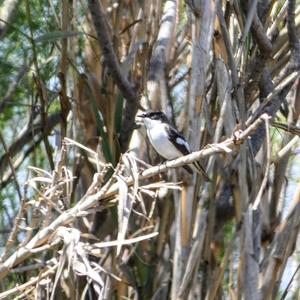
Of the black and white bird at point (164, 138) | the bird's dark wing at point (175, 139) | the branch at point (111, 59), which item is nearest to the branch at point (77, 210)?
the black and white bird at point (164, 138)

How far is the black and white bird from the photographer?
3.22 metres

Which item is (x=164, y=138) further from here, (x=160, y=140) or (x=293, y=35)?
(x=293, y=35)

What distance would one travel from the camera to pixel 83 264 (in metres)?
2.09

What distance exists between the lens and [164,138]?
3541 mm

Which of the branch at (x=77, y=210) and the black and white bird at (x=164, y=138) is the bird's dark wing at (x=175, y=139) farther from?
the branch at (x=77, y=210)

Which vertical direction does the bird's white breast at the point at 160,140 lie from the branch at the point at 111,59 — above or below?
below

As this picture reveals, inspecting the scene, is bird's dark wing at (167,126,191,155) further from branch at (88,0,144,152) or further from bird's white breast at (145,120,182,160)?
branch at (88,0,144,152)

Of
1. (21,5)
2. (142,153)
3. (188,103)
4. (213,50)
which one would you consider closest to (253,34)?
(213,50)

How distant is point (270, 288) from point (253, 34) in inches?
36.9

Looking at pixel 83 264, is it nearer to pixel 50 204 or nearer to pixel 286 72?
pixel 50 204

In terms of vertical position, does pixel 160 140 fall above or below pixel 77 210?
above

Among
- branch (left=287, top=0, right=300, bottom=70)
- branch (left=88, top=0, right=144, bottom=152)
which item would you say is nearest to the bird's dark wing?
branch (left=88, top=0, right=144, bottom=152)

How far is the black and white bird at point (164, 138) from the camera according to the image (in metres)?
3.22

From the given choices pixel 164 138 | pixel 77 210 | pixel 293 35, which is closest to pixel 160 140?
pixel 164 138
